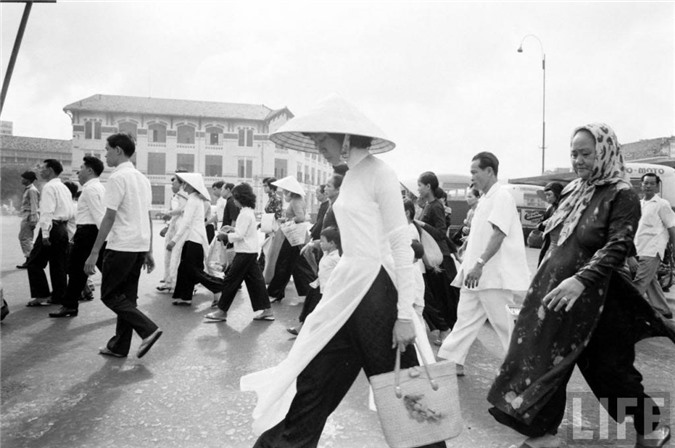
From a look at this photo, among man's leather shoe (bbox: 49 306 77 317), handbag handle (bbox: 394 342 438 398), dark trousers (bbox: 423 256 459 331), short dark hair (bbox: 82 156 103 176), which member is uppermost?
short dark hair (bbox: 82 156 103 176)

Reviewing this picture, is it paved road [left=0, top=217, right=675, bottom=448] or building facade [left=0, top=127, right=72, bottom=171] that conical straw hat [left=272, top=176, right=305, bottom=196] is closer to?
paved road [left=0, top=217, right=675, bottom=448]

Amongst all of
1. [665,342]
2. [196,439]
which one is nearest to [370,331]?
[196,439]

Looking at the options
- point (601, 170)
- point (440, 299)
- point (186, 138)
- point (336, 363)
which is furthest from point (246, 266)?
point (186, 138)

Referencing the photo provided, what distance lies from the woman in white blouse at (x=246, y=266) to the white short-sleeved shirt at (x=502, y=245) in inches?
128

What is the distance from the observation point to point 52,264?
731 centimetres

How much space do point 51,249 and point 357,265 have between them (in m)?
6.33

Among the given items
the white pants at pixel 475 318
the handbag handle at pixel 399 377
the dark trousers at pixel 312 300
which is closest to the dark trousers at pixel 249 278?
the dark trousers at pixel 312 300

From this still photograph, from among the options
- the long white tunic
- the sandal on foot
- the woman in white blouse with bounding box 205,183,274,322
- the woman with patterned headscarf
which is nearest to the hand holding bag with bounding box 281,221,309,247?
the woman in white blouse with bounding box 205,183,274,322

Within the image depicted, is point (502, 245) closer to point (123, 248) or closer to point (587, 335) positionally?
point (587, 335)

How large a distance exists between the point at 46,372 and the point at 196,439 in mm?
2036

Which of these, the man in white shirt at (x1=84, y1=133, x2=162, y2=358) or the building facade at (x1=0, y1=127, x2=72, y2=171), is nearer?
the man in white shirt at (x1=84, y1=133, x2=162, y2=358)

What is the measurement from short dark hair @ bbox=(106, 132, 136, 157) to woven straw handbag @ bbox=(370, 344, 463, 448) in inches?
150

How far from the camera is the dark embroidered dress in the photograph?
2848 millimetres

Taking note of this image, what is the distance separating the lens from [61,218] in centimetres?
741
